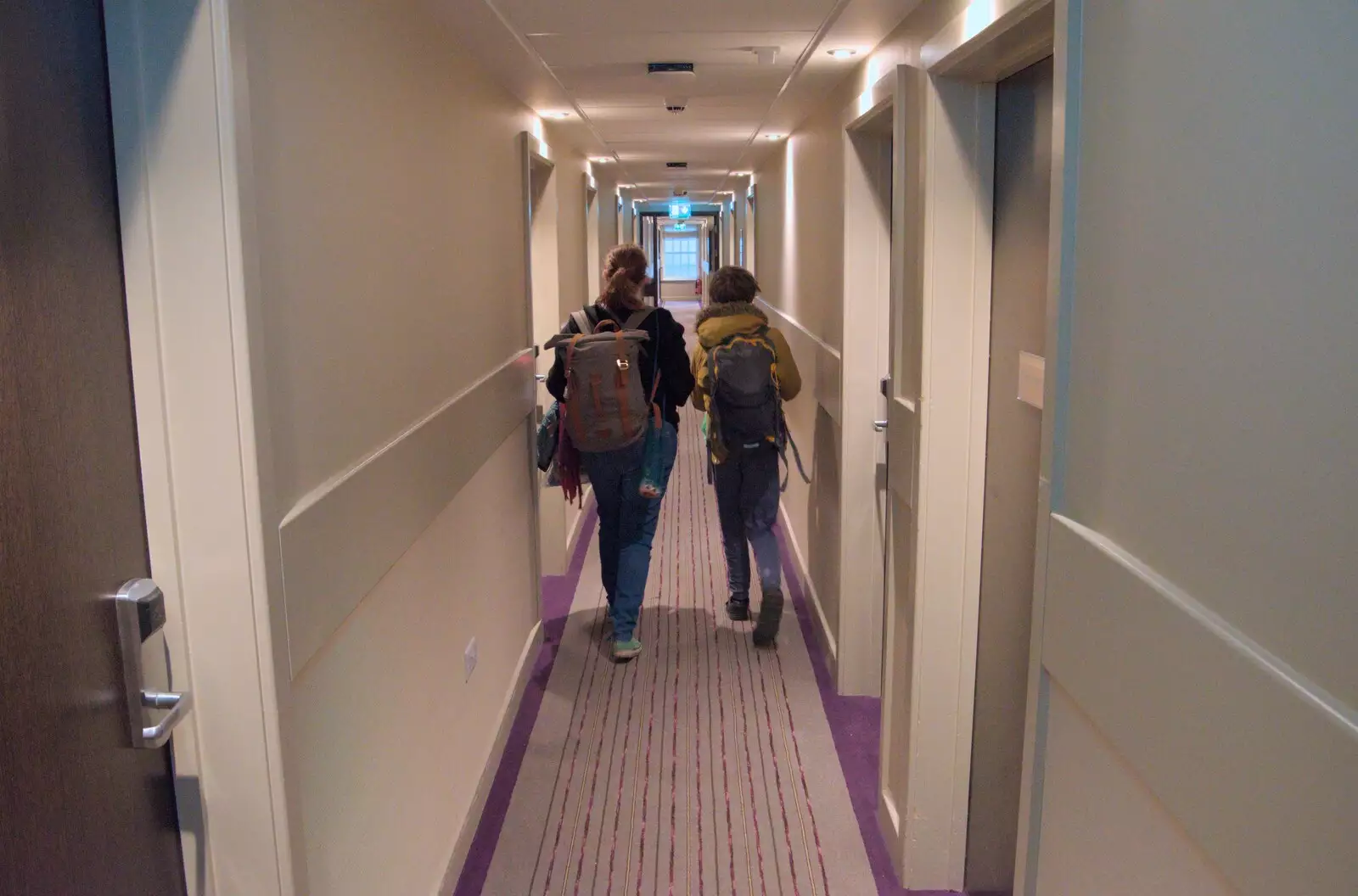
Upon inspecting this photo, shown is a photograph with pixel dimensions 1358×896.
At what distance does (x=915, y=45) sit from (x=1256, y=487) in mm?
1948

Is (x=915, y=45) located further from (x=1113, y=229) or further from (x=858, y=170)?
(x=1113, y=229)

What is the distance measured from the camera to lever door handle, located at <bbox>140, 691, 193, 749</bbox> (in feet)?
4.30

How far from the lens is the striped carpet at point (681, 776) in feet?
9.15

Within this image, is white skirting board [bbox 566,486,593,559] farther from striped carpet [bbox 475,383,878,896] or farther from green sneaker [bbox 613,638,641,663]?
green sneaker [bbox 613,638,641,663]

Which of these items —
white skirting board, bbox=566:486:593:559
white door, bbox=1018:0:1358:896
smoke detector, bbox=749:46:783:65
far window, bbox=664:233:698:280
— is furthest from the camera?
far window, bbox=664:233:698:280

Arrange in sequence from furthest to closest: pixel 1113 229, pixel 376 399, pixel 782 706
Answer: pixel 782 706
pixel 376 399
pixel 1113 229

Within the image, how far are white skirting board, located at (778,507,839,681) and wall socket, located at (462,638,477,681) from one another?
4.88 feet

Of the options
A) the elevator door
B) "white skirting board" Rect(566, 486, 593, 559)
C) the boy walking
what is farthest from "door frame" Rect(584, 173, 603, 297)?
the elevator door

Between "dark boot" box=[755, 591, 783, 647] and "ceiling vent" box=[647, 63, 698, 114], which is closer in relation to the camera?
"ceiling vent" box=[647, 63, 698, 114]

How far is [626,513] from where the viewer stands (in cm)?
418

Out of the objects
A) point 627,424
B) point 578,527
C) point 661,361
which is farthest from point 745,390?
point 578,527

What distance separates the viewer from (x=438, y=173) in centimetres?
266

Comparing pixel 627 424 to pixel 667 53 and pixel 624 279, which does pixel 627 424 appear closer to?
pixel 624 279

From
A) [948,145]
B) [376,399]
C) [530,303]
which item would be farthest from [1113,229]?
[530,303]
